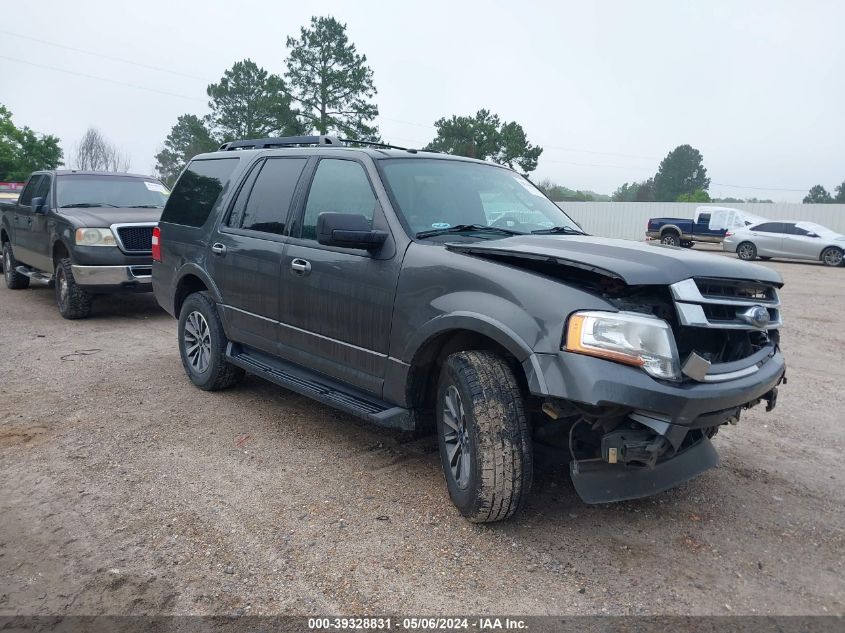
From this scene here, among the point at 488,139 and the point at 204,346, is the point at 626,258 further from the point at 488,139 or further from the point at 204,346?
the point at 488,139

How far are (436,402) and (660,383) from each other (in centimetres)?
139

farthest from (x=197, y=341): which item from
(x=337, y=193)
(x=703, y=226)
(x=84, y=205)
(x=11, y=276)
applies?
(x=703, y=226)

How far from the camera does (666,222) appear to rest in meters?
28.1

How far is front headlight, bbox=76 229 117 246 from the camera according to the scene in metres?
8.58

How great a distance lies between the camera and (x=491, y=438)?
3209 millimetres

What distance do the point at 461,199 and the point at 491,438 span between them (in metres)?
1.78

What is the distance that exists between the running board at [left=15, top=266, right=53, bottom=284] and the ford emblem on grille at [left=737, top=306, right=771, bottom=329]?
9.47 meters

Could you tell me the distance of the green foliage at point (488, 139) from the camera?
4541 cm

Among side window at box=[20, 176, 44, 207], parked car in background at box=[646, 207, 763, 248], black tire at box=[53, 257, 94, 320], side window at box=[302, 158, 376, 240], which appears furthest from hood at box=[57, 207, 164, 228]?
parked car in background at box=[646, 207, 763, 248]

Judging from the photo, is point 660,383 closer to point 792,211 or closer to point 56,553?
point 56,553

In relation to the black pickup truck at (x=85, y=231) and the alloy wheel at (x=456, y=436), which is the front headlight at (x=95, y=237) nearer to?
the black pickup truck at (x=85, y=231)

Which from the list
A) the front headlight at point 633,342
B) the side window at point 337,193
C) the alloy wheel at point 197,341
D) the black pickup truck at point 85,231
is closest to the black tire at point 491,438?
the front headlight at point 633,342

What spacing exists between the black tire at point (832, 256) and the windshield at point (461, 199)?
63.2ft

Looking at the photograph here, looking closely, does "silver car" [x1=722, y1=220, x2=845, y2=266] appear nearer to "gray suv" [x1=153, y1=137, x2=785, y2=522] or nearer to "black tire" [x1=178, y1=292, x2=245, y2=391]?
"gray suv" [x1=153, y1=137, x2=785, y2=522]
